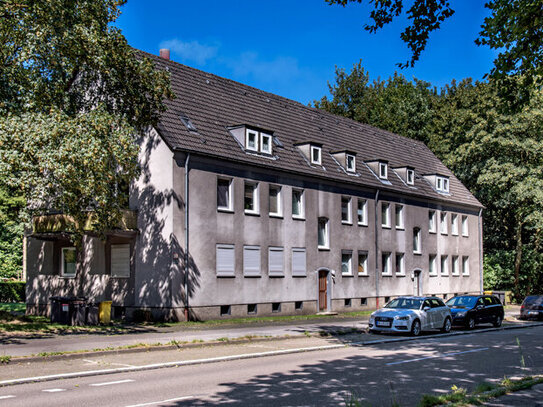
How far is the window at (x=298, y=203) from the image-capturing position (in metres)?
33.3

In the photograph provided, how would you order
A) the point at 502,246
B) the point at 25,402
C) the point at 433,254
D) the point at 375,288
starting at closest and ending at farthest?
the point at 25,402 < the point at 375,288 < the point at 433,254 < the point at 502,246

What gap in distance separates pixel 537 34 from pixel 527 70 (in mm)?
1056

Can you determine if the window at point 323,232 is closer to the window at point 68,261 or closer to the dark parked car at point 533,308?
the dark parked car at point 533,308

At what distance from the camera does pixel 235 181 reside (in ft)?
97.4

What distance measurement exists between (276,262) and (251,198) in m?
3.52

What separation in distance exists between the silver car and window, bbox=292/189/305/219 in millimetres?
10728

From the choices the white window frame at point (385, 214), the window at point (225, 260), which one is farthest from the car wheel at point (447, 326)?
the white window frame at point (385, 214)

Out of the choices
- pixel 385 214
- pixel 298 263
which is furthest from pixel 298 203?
pixel 385 214

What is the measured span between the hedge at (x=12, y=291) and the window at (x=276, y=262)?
27026 mm

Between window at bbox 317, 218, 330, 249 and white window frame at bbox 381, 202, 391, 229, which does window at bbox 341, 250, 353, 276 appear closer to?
window at bbox 317, 218, 330, 249

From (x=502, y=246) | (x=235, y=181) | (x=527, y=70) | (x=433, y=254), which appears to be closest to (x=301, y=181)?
(x=235, y=181)

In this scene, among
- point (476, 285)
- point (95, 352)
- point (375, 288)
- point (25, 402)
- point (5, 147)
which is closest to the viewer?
point (25, 402)

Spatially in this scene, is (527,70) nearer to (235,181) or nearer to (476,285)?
(235,181)

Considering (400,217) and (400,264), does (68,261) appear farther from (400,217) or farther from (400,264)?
(400,217)
